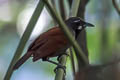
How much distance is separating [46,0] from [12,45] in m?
1.75

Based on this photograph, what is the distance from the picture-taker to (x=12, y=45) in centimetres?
271

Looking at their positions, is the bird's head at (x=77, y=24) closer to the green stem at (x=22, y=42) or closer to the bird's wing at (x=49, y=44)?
the bird's wing at (x=49, y=44)

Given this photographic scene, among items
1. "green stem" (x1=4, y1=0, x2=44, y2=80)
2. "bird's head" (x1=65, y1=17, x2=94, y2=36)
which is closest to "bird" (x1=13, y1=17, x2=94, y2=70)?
"bird's head" (x1=65, y1=17, x2=94, y2=36)

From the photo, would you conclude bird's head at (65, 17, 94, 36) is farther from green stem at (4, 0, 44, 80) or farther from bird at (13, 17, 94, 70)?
green stem at (4, 0, 44, 80)

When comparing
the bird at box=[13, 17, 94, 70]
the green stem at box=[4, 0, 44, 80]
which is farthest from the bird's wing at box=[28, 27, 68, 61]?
the green stem at box=[4, 0, 44, 80]

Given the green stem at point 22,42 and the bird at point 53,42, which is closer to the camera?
the green stem at point 22,42

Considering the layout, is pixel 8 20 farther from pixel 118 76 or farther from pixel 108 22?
pixel 118 76

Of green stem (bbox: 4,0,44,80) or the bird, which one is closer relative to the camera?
green stem (bbox: 4,0,44,80)

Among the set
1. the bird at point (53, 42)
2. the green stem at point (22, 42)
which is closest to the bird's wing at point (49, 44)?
the bird at point (53, 42)

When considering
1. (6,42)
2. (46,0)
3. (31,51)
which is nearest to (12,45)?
(6,42)

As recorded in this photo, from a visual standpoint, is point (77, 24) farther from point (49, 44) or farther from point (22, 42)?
point (22, 42)

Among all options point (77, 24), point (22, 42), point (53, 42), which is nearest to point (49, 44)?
point (53, 42)

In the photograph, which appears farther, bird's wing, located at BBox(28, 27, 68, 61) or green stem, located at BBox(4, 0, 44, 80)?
bird's wing, located at BBox(28, 27, 68, 61)

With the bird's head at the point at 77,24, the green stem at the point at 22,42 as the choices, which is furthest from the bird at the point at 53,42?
the green stem at the point at 22,42
